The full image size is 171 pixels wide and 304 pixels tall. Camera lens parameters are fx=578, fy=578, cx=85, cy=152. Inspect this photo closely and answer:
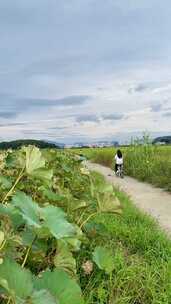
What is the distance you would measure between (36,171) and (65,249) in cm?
35

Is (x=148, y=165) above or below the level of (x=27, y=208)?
below

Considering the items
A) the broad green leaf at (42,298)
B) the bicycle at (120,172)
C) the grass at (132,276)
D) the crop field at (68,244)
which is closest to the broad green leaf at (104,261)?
the crop field at (68,244)

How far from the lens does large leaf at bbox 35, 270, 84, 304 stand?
1.76 metres

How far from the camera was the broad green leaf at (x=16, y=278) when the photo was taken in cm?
162

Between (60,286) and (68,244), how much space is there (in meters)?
0.73

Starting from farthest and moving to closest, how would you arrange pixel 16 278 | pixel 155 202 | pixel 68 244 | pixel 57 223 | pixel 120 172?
1. pixel 120 172
2. pixel 155 202
3. pixel 68 244
4. pixel 57 223
5. pixel 16 278

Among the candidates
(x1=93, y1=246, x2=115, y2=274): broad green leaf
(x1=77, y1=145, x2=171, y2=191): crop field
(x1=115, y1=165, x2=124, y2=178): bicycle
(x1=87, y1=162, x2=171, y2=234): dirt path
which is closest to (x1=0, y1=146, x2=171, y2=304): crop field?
(x1=93, y1=246, x2=115, y2=274): broad green leaf

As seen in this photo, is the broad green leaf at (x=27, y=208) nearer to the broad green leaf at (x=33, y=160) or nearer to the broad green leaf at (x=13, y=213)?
the broad green leaf at (x=13, y=213)

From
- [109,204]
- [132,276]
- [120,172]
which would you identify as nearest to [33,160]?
[109,204]

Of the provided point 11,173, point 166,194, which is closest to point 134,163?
point 166,194

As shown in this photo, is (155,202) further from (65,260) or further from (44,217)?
(44,217)

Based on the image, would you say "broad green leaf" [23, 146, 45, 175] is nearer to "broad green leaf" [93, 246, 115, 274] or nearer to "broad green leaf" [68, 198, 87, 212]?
"broad green leaf" [68, 198, 87, 212]

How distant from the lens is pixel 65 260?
2.45 meters

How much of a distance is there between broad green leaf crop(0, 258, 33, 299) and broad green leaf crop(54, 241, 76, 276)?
2.34 feet
